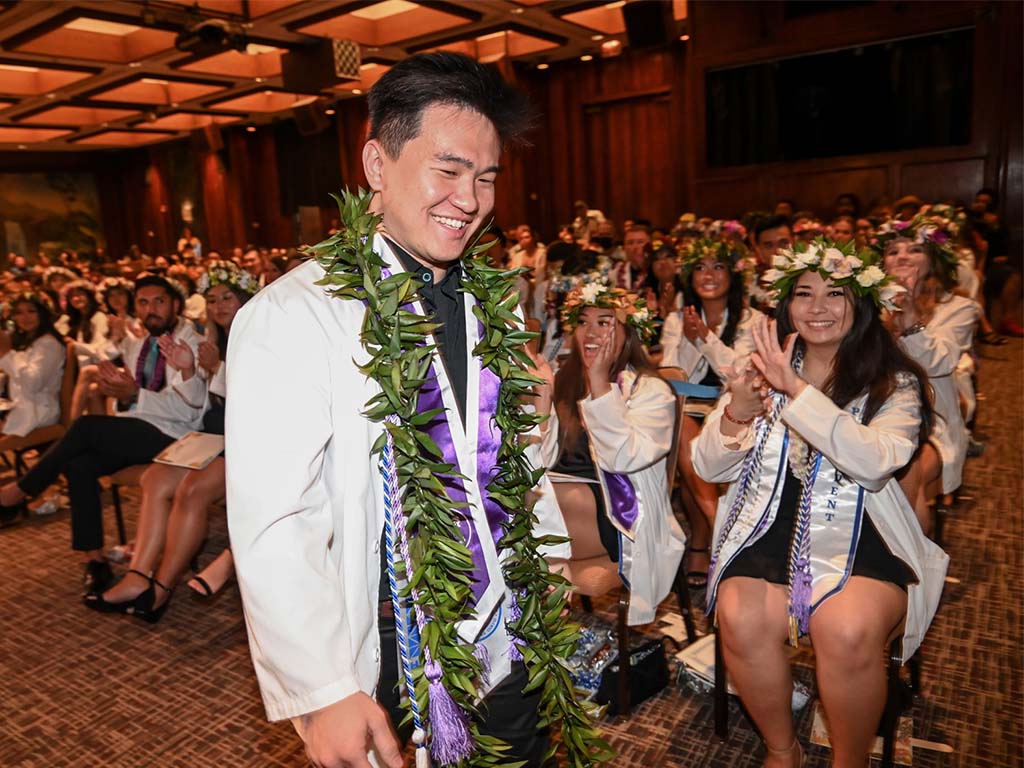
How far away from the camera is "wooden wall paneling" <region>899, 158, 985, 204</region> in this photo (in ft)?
29.7

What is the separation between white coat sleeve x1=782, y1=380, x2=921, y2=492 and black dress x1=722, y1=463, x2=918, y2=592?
0.65 feet

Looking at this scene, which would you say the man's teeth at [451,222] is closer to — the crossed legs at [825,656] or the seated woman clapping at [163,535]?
the crossed legs at [825,656]

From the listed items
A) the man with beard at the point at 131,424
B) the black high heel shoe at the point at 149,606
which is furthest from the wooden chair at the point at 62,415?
the black high heel shoe at the point at 149,606

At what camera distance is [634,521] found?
263 cm

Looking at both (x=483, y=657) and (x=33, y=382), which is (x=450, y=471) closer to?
(x=483, y=657)

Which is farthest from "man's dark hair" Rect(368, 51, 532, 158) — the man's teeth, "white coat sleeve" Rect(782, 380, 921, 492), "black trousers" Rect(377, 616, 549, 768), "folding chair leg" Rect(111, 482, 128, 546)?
"folding chair leg" Rect(111, 482, 128, 546)

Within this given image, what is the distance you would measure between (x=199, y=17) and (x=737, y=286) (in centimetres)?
770

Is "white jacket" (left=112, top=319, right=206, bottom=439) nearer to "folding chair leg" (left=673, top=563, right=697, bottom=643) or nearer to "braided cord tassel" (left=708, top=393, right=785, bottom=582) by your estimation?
"folding chair leg" (left=673, top=563, right=697, bottom=643)

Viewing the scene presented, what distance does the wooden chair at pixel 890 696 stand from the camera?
2.10 m

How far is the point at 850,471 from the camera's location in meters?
2.06

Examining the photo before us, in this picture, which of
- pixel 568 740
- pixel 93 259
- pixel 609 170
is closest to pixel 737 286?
pixel 568 740

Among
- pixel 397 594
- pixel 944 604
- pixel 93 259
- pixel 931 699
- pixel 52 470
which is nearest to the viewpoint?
pixel 397 594

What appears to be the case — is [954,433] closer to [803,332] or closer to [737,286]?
[737,286]

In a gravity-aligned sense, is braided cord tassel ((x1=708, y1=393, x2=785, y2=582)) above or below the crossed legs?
above
